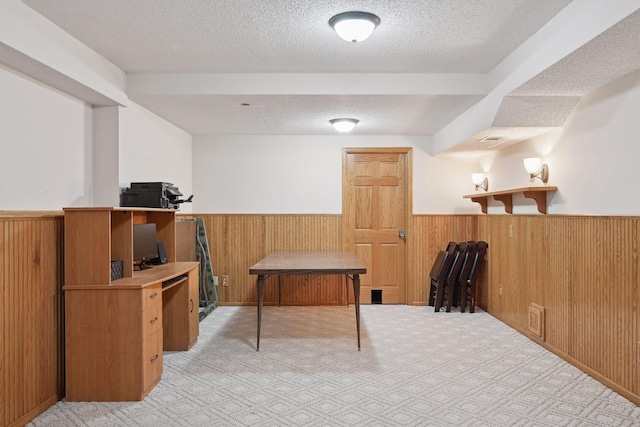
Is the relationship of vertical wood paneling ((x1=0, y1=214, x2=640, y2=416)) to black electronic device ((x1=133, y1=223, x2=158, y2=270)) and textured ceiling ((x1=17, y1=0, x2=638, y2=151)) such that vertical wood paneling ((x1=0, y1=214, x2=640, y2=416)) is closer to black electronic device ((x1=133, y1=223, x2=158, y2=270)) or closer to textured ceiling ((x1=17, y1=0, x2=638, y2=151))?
black electronic device ((x1=133, y1=223, x2=158, y2=270))

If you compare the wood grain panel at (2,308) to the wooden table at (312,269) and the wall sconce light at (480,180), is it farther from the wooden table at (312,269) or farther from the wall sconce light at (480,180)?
the wall sconce light at (480,180)

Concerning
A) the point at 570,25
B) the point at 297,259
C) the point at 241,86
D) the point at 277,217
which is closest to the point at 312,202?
the point at 277,217

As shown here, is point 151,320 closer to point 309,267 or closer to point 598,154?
point 309,267

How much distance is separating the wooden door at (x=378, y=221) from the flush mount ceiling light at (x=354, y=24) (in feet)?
11.1

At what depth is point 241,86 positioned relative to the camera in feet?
13.2

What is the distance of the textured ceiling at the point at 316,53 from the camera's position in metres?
2.76

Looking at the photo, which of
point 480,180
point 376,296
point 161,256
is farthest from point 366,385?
point 480,180

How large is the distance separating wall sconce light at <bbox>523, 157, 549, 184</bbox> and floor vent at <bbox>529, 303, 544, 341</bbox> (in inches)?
48.0

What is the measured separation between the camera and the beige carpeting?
2723 millimetres

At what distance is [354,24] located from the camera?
A: 277 centimetres

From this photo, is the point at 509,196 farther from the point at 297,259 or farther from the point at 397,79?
the point at 297,259

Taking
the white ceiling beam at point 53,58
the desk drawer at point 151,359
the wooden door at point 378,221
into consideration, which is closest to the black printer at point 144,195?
the white ceiling beam at point 53,58

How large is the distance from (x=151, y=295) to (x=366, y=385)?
66.8 inches

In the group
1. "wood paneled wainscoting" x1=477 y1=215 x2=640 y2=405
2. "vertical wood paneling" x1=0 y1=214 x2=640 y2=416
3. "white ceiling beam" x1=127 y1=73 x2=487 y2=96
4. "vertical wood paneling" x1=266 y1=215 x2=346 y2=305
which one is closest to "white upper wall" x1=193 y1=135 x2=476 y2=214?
"vertical wood paneling" x1=266 y1=215 x2=346 y2=305
